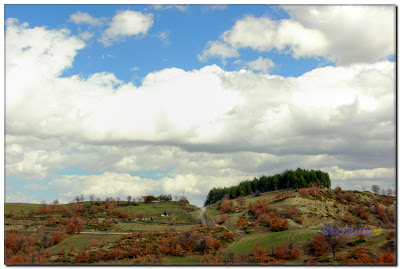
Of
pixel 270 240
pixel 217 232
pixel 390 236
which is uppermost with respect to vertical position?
pixel 390 236

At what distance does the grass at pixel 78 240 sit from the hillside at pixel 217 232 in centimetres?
32

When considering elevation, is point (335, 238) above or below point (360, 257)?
above

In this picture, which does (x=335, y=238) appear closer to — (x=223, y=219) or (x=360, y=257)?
(x=360, y=257)

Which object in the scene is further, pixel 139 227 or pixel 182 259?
pixel 139 227

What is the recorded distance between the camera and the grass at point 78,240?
3671 inches

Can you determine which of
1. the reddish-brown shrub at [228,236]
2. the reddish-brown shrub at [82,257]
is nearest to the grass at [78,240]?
the reddish-brown shrub at [82,257]

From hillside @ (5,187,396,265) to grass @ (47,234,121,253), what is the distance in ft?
1.04

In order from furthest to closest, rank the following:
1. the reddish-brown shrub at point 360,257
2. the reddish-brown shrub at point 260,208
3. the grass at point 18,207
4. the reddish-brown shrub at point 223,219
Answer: the grass at point 18,207 → the reddish-brown shrub at point 223,219 → the reddish-brown shrub at point 260,208 → the reddish-brown shrub at point 360,257

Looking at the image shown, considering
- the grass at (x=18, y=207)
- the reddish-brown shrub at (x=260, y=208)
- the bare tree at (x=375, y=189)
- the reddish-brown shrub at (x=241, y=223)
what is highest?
the bare tree at (x=375, y=189)

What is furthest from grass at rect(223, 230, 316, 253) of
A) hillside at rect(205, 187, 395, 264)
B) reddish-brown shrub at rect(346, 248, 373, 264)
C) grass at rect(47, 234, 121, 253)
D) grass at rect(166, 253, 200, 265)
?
grass at rect(47, 234, 121, 253)

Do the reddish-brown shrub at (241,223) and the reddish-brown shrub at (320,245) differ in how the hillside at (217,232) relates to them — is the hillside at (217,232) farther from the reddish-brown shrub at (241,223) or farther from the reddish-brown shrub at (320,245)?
the reddish-brown shrub at (241,223)

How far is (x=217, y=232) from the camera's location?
340ft

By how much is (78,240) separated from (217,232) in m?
45.4

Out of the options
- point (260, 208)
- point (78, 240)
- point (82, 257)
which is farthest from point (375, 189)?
point (82, 257)
